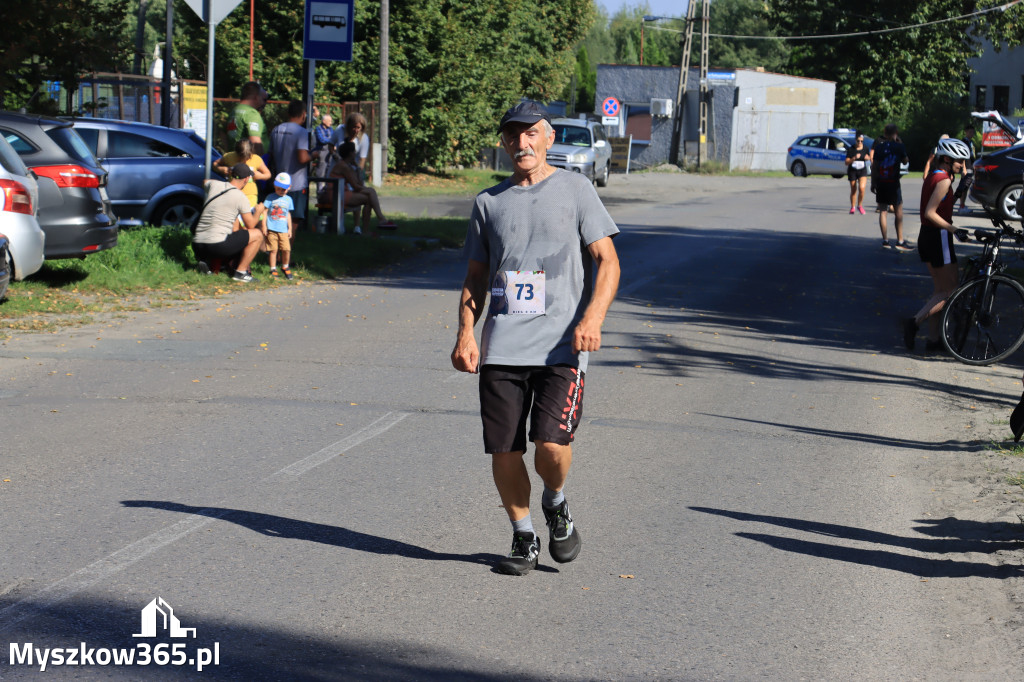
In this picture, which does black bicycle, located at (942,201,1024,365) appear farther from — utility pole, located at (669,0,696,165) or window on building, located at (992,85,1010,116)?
window on building, located at (992,85,1010,116)

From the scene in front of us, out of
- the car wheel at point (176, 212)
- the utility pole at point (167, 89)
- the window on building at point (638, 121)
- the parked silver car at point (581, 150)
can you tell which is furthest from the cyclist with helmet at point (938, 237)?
the window on building at point (638, 121)

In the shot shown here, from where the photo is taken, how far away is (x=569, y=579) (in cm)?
524

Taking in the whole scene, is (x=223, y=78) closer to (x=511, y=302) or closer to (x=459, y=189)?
(x=459, y=189)

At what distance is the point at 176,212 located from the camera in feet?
56.4

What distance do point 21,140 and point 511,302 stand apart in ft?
32.0

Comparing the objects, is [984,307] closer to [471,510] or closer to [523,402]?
[471,510]

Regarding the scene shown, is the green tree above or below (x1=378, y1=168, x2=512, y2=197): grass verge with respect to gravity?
above

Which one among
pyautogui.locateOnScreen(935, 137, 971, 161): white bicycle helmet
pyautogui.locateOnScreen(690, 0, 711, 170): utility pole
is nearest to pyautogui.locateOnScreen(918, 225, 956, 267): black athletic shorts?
pyautogui.locateOnScreen(935, 137, 971, 161): white bicycle helmet

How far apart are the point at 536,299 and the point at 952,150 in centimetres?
783

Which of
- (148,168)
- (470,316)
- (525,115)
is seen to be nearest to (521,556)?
(470,316)

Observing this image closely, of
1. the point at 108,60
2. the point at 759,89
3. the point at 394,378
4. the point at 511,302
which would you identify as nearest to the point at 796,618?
→ the point at 511,302

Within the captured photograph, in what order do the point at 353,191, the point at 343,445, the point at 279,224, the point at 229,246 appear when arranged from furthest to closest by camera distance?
the point at 353,191 < the point at 279,224 < the point at 229,246 < the point at 343,445

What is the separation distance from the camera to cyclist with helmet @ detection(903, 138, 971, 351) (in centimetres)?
1147

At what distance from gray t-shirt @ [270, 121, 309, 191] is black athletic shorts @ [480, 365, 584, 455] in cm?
1157
